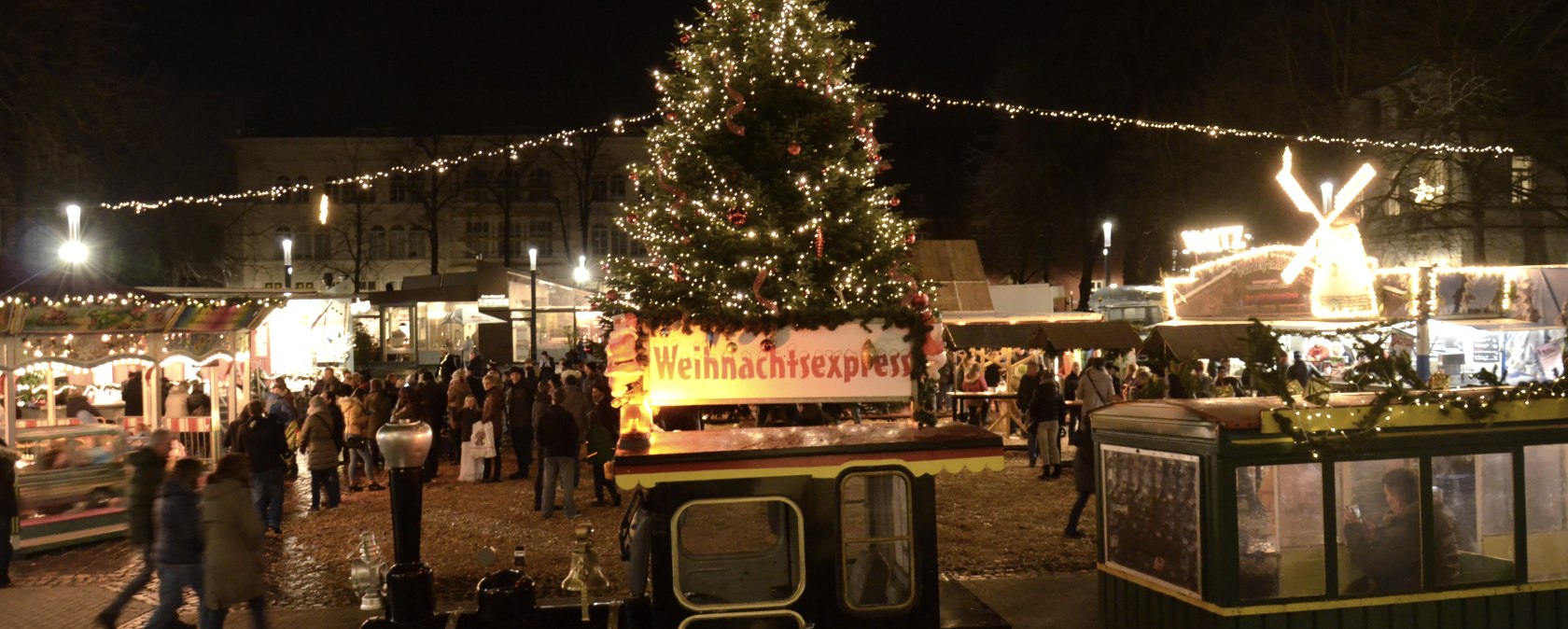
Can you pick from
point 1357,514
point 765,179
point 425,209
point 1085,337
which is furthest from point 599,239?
point 1357,514

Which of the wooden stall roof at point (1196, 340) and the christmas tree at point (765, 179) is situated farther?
the wooden stall roof at point (1196, 340)

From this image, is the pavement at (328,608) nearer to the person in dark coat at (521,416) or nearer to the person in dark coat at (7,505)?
the person in dark coat at (7,505)

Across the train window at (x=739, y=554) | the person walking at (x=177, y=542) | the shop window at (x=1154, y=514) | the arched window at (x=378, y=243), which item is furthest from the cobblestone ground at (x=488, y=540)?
the arched window at (x=378, y=243)

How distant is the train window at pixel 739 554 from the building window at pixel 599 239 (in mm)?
52954

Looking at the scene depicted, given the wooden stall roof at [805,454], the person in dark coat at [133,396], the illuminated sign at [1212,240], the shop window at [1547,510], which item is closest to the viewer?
the wooden stall roof at [805,454]

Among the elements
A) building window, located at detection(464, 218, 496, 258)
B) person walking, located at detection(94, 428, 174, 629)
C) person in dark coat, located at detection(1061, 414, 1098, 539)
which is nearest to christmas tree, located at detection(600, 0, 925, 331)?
person in dark coat, located at detection(1061, 414, 1098, 539)

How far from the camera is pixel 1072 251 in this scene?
50.7 m

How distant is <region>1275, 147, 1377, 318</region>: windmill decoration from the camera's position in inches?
834

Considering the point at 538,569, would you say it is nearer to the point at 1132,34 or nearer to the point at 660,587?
the point at 660,587

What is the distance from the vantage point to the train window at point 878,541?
5.25 meters

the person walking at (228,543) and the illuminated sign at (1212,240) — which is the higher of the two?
the illuminated sign at (1212,240)

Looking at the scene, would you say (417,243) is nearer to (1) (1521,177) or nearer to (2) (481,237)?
(2) (481,237)

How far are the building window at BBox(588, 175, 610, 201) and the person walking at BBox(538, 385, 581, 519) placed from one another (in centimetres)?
4489

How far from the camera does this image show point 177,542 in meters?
7.32
